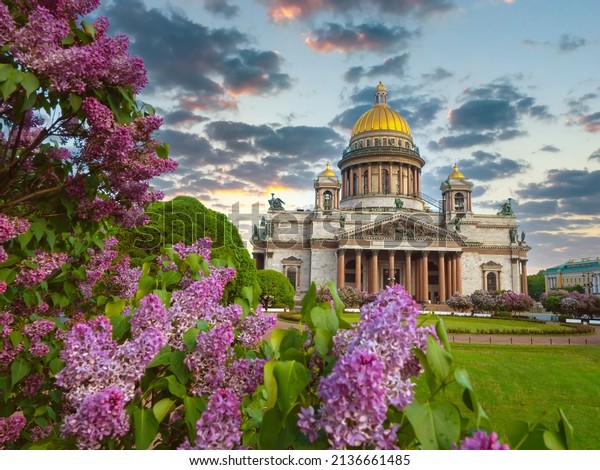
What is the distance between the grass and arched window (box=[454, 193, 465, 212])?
51.8m

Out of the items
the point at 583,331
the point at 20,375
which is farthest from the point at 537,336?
the point at 20,375

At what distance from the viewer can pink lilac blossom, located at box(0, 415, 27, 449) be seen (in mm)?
4223

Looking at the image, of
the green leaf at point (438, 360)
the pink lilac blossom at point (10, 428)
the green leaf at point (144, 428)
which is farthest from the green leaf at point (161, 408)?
the pink lilac blossom at point (10, 428)

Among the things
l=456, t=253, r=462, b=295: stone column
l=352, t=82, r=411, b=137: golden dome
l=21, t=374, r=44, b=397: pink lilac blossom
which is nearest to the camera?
l=21, t=374, r=44, b=397: pink lilac blossom

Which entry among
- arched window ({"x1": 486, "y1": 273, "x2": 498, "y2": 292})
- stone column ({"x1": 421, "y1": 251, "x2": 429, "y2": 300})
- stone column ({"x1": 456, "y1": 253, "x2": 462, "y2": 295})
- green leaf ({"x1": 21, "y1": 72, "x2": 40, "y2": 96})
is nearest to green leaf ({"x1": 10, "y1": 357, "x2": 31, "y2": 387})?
green leaf ({"x1": 21, "y1": 72, "x2": 40, "y2": 96})

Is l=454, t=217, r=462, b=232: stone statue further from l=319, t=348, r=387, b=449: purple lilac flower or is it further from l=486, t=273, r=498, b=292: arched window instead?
l=319, t=348, r=387, b=449: purple lilac flower

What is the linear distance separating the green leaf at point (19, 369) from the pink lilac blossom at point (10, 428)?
328mm

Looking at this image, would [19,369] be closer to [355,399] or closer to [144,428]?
[144,428]

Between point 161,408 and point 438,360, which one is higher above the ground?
point 438,360

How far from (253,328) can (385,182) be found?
81388 mm

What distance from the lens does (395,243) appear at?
225ft

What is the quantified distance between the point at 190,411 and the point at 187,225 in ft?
101

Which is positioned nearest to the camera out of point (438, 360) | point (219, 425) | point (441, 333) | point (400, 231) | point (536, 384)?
point (438, 360)

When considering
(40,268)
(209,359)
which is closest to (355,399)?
(209,359)
